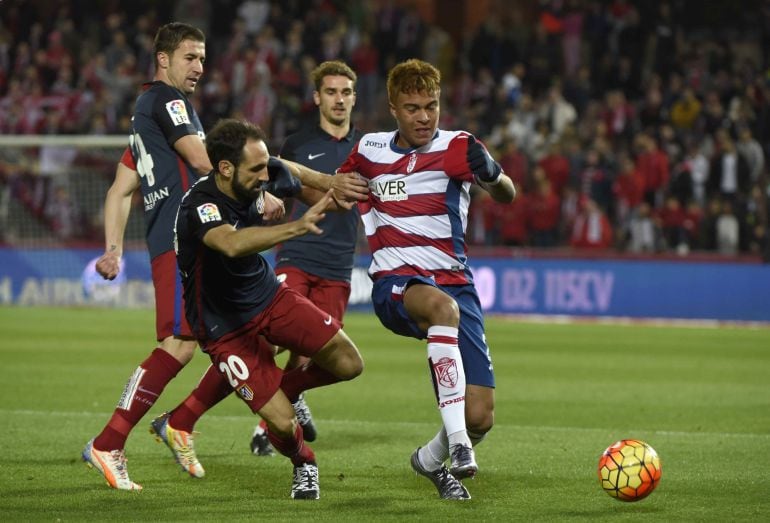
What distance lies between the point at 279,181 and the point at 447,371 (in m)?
1.29

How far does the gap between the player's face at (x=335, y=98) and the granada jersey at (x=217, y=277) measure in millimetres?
2341

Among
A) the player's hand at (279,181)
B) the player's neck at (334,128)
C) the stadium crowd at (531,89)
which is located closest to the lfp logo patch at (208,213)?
the player's hand at (279,181)

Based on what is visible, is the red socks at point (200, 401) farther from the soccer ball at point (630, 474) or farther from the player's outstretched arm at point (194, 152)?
the soccer ball at point (630, 474)

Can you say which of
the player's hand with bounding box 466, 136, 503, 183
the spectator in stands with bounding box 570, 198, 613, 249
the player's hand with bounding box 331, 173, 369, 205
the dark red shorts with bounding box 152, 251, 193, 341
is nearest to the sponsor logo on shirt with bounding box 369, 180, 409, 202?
the player's hand with bounding box 331, 173, 369, 205

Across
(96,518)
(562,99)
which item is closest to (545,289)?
(562,99)

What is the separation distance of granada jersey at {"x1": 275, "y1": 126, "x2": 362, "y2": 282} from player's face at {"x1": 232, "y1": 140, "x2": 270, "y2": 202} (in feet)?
7.22

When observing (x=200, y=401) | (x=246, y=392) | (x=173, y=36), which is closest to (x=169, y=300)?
(x=200, y=401)

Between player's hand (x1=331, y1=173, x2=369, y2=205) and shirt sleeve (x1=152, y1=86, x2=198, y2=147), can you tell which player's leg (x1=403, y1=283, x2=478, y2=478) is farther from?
shirt sleeve (x1=152, y1=86, x2=198, y2=147)

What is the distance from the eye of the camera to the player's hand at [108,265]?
23.7 feet

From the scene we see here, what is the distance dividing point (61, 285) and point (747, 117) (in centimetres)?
1183

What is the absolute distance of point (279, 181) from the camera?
660cm

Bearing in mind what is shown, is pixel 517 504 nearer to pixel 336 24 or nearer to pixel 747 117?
pixel 747 117

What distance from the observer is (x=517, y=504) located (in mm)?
6352

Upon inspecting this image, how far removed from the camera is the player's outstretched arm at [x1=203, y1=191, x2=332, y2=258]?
19.5 ft
